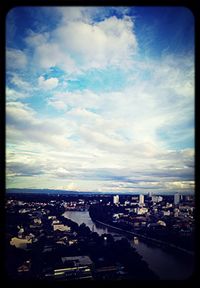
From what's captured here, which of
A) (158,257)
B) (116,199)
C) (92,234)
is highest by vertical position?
(116,199)

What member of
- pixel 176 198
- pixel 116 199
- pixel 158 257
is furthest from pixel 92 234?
pixel 176 198

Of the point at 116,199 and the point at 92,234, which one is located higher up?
the point at 116,199

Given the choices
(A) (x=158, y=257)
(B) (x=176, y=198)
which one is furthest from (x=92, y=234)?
(B) (x=176, y=198)

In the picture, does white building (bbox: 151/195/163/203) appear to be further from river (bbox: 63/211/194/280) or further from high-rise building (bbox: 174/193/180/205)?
river (bbox: 63/211/194/280)

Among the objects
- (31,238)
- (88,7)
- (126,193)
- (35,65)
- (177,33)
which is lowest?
(31,238)

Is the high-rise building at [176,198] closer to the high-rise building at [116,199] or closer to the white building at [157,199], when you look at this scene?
the white building at [157,199]

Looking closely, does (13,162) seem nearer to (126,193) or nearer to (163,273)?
(126,193)

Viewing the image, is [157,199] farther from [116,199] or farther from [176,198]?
[116,199]

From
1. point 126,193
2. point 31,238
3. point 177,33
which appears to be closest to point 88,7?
point 177,33
